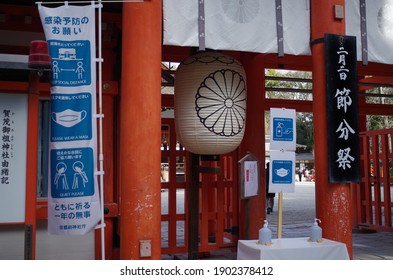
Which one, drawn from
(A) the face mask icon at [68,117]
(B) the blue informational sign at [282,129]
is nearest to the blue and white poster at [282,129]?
(B) the blue informational sign at [282,129]

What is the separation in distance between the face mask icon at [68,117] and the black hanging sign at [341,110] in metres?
3.06

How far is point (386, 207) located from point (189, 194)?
5263 mm

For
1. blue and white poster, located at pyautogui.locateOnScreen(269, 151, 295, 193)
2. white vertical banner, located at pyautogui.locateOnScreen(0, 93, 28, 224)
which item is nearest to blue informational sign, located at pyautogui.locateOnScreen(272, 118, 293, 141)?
blue and white poster, located at pyautogui.locateOnScreen(269, 151, 295, 193)

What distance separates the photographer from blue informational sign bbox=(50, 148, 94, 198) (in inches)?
183

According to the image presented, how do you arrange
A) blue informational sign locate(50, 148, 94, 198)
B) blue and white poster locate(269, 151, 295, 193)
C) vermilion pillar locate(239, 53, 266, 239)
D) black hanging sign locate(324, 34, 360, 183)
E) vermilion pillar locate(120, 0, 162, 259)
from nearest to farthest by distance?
blue informational sign locate(50, 148, 94, 198) → vermilion pillar locate(120, 0, 162, 259) → blue and white poster locate(269, 151, 295, 193) → black hanging sign locate(324, 34, 360, 183) → vermilion pillar locate(239, 53, 266, 239)

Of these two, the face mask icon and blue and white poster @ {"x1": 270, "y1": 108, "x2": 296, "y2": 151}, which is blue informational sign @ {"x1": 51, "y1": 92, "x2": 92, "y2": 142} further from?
blue and white poster @ {"x1": 270, "y1": 108, "x2": 296, "y2": 151}

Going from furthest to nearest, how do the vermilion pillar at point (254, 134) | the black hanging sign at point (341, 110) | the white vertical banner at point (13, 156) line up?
the vermilion pillar at point (254, 134) < the black hanging sign at point (341, 110) < the white vertical banner at point (13, 156)

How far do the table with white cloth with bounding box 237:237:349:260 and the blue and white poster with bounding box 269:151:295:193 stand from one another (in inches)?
24.5

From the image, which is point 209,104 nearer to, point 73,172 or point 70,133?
point 70,133

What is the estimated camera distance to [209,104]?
5695 millimetres

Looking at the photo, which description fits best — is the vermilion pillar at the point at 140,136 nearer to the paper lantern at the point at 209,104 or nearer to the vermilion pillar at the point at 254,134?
the paper lantern at the point at 209,104

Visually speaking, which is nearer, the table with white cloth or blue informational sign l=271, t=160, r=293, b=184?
the table with white cloth

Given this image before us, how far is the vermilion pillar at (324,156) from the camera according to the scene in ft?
18.5

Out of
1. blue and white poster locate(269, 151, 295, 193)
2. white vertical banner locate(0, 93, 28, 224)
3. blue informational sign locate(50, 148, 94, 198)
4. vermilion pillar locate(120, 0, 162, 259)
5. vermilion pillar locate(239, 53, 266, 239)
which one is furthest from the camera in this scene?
vermilion pillar locate(239, 53, 266, 239)
